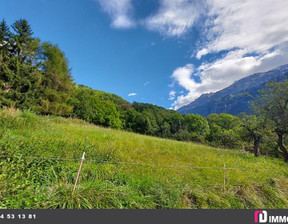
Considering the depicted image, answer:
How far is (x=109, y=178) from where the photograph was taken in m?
3.91

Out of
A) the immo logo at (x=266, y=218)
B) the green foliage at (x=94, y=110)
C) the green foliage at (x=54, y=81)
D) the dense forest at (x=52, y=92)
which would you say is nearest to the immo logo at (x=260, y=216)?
the immo logo at (x=266, y=218)

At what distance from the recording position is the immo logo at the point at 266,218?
304cm

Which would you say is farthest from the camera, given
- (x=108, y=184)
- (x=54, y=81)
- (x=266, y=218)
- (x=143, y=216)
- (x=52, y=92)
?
(x=54, y=81)

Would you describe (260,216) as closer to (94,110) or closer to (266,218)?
(266,218)

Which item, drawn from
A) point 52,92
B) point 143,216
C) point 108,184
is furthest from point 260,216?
point 52,92

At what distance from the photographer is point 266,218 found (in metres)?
3.09

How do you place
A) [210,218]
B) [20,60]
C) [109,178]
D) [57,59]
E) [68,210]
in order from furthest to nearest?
[57,59]
[20,60]
[109,178]
[210,218]
[68,210]

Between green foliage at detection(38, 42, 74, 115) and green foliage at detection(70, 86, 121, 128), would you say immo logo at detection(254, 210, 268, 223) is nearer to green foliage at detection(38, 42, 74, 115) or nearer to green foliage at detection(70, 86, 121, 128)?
green foliage at detection(38, 42, 74, 115)

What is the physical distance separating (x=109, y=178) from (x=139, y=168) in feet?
4.10

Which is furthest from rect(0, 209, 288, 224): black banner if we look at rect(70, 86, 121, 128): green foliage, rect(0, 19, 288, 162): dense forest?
rect(70, 86, 121, 128): green foliage

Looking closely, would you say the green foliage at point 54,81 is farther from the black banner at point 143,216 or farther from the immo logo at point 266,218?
the immo logo at point 266,218

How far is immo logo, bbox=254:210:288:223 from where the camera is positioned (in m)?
3.04

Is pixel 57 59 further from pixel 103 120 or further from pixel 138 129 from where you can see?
pixel 138 129

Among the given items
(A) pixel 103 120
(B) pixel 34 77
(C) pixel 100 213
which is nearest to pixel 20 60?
(B) pixel 34 77
